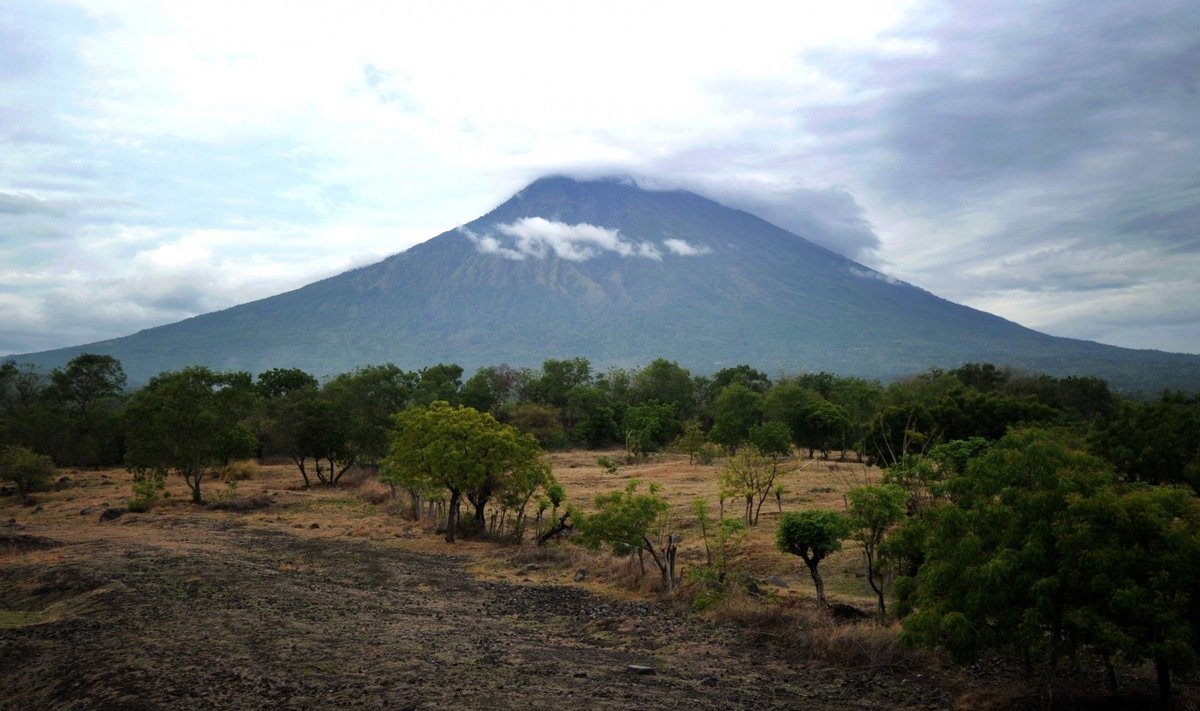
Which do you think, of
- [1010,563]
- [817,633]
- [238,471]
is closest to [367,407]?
[238,471]

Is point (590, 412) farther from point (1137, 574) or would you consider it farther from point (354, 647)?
point (1137, 574)

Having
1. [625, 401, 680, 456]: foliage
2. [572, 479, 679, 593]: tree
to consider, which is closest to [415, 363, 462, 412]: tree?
[625, 401, 680, 456]: foliage

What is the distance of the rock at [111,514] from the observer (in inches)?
1056

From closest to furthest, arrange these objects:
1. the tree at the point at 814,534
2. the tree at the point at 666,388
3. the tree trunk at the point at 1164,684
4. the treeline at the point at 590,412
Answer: the tree trunk at the point at 1164,684, the tree at the point at 814,534, the treeline at the point at 590,412, the tree at the point at 666,388

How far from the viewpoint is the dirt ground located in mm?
9383

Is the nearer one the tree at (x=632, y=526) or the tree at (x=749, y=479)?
the tree at (x=632, y=526)

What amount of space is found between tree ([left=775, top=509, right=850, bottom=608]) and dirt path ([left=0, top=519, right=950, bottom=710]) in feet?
6.62

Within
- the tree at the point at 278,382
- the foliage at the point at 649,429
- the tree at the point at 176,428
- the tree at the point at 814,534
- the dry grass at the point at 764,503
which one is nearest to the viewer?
the tree at the point at 814,534

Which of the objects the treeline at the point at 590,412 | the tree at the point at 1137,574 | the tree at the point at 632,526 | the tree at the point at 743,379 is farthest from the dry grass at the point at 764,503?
the tree at the point at 743,379

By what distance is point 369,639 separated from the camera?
1180 centimetres

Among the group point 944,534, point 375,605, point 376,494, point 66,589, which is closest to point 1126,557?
point 944,534

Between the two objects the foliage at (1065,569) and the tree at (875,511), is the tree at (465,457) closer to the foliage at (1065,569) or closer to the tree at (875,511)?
the tree at (875,511)

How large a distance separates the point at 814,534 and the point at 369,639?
780 cm

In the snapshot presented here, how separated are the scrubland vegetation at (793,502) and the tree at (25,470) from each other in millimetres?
157
